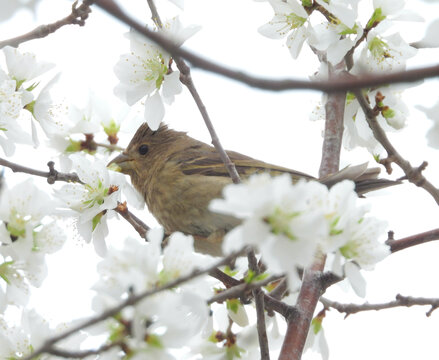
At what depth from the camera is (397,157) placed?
332cm

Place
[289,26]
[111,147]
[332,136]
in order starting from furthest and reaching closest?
[332,136]
[111,147]
[289,26]

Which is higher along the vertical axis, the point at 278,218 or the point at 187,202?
the point at 187,202

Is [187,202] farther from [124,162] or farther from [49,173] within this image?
[49,173]

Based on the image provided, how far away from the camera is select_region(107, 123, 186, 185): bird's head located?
5871 mm

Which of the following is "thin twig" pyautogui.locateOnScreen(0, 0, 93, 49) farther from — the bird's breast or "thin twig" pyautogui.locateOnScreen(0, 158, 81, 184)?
the bird's breast

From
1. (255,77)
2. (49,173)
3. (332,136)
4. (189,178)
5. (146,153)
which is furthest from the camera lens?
(146,153)

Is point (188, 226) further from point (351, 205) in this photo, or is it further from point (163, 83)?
point (351, 205)

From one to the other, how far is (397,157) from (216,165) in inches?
94.5

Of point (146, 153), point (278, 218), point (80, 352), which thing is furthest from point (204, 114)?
point (146, 153)

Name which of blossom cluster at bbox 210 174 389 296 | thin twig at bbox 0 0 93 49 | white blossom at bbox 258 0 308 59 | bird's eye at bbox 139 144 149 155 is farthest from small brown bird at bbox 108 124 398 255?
blossom cluster at bbox 210 174 389 296

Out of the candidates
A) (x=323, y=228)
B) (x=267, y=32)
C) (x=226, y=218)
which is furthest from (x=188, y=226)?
(x=323, y=228)

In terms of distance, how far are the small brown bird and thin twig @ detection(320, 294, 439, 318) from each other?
0.72 meters

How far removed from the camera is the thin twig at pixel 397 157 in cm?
326

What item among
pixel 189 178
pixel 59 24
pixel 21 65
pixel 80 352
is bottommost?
pixel 80 352
